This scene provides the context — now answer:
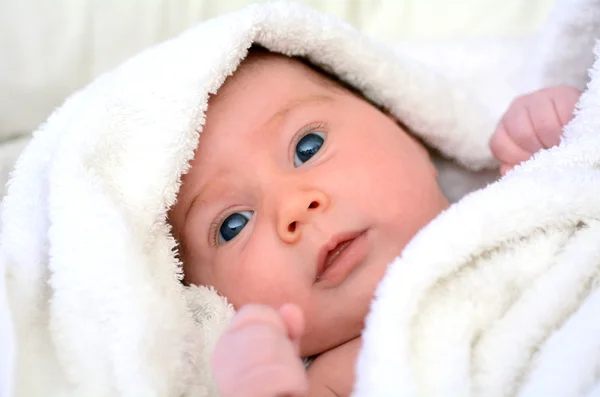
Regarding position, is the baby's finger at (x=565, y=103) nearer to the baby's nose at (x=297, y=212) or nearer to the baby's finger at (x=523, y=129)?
the baby's finger at (x=523, y=129)

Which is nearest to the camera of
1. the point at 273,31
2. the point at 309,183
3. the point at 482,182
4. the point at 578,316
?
the point at 578,316

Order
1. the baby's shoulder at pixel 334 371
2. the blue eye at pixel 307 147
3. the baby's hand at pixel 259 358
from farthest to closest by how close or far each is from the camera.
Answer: the blue eye at pixel 307 147 < the baby's shoulder at pixel 334 371 < the baby's hand at pixel 259 358

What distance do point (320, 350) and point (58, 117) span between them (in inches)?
19.5

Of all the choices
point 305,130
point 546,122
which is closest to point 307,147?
point 305,130

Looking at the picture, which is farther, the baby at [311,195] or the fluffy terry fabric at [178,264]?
the baby at [311,195]

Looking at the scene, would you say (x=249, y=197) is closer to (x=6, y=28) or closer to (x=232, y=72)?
(x=232, y=72)

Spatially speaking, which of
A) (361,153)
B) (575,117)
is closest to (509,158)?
(575,117)

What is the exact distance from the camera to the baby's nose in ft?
2.63

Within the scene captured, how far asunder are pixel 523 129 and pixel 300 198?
351 millimetres

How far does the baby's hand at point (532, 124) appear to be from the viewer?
2.98 ft

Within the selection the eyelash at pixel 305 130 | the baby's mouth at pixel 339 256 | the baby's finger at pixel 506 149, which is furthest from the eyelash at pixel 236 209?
the baby's finger at pixel 506 149

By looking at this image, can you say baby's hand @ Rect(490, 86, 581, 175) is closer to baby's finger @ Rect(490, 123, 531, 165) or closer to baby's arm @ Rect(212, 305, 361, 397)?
baby's finger @ Rect(490, 123, 531, 165)

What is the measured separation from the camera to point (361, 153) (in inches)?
34.8

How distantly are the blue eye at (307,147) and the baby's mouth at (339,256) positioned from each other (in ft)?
0.46
